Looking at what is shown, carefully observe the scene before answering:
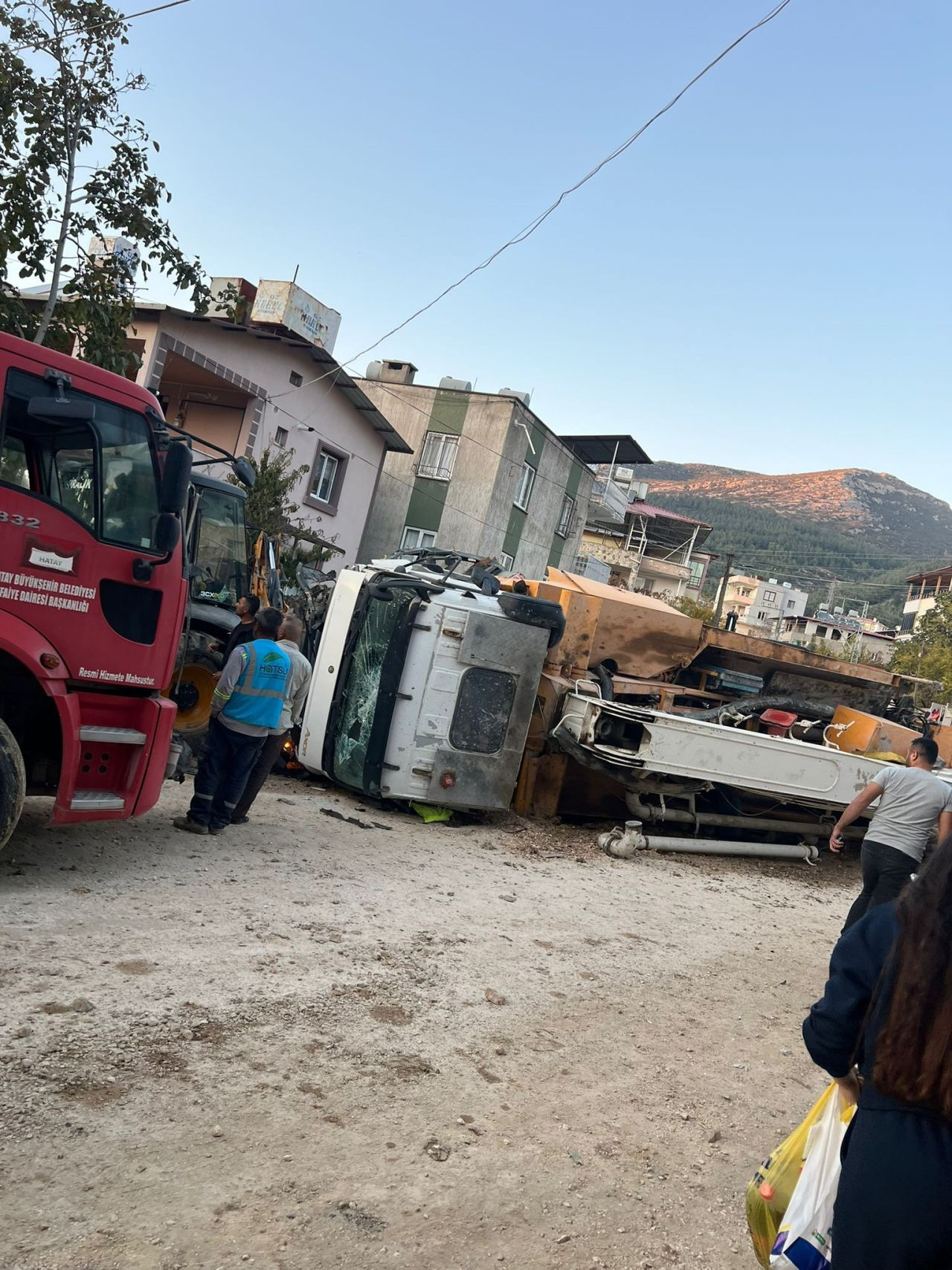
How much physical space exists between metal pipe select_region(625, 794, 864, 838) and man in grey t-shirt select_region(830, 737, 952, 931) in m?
3.33

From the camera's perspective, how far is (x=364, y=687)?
891 cm

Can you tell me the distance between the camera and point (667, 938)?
267 inches

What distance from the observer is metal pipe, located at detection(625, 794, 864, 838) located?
9.80m

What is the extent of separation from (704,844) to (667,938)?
3.31m

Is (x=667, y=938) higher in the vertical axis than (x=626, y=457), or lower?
lower

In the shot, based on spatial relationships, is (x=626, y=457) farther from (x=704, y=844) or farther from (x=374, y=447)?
(x=704, y=844)

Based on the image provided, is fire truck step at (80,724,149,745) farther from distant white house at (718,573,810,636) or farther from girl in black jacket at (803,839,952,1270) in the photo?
distant white house at (718,573,810,636)

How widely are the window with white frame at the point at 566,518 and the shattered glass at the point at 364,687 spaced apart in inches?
1011

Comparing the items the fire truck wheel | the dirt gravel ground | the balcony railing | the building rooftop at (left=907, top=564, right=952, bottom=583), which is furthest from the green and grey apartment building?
the building rooftop at (left=907, top=564, right=952, bottom=583)

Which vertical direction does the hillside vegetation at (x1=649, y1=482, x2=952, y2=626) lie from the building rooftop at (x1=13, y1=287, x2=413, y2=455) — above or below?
above

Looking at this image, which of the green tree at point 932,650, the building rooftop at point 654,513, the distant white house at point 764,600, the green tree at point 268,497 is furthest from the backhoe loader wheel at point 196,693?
the distant white house at point 764,600

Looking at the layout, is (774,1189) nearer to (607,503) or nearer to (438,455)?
(438,455)

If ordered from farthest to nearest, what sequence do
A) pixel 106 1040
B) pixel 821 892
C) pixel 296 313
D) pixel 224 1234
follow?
1. pixel 296 313
2. pixel 821 892
3. pixel 106 1040
4. pixel 224 1234

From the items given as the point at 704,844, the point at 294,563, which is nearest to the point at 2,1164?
the point at 704,844
